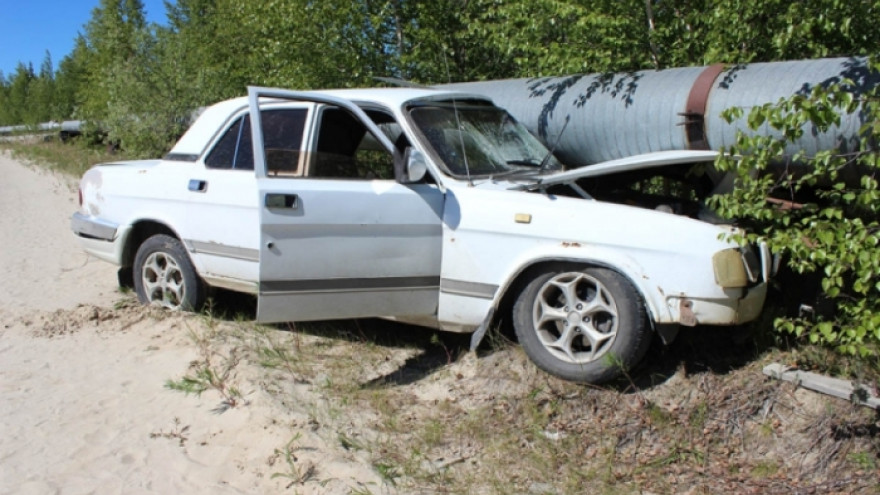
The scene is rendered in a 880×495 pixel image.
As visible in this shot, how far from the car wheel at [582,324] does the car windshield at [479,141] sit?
98 centimetres

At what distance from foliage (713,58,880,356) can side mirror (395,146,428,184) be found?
5.69ft

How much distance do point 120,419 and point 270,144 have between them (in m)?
2.02

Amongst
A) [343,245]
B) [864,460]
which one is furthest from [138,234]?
[864,460]

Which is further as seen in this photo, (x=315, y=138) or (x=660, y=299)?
(x=315, y=138)

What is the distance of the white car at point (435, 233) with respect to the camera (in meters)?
4.50

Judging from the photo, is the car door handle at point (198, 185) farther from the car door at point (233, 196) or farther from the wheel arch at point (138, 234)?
the wheel arch at point (138, 234)

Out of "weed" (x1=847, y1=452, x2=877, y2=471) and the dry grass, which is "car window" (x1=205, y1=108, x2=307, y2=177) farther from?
"weed" (x1=847, y1=452, x2=877, y2=471)

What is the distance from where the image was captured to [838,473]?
13.7 ft

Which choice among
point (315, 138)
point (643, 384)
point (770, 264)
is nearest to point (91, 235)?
point (315, 138)

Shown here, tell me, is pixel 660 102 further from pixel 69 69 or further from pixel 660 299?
pixel 69 69

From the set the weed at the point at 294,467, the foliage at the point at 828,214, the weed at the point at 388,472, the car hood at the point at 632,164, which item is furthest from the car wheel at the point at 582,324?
the weed at the point at 294,467

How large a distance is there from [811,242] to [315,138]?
3.20m

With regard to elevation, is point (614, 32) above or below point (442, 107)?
above

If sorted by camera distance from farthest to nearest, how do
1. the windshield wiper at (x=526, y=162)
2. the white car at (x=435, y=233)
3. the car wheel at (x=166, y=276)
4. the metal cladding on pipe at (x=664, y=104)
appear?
the car wheel at (x=166, y=276) < the windshield wiper at (x=526, y=162) < the metal cladding on pipe at (x=664, y=104) < the white car at (x=435, y=233)
